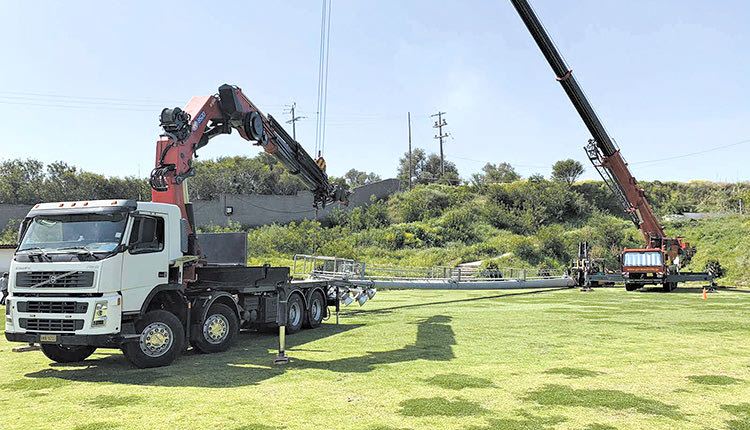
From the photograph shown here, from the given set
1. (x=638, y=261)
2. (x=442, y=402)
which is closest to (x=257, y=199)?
(x=638, y=261)

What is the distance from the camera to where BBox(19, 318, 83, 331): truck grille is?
8.84m

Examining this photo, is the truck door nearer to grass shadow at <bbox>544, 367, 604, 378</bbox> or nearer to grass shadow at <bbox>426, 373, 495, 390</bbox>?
grass shadow at <bbox>426, 373, 495, 390</bbox>

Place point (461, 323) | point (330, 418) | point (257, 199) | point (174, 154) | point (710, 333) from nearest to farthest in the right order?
point (330, 418) < point (174, 154) < point (710, 333) < point (461, 323) < point (257, 199)

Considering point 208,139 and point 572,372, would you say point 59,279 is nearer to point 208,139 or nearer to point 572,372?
point 208,139

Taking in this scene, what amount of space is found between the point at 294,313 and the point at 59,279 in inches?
243

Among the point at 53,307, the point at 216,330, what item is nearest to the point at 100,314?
the point at 53,307

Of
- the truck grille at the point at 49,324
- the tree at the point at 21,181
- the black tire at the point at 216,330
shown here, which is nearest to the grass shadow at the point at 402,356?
the black tire at the point at 216,330

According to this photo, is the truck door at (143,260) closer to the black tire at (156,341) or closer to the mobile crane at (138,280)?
the mobile crane at (138,280)

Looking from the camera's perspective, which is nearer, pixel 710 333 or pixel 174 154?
pixel 174 154

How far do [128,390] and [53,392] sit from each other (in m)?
1.03

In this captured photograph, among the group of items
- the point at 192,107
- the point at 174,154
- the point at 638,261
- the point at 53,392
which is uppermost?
the point at 192,107

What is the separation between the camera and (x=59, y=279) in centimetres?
892

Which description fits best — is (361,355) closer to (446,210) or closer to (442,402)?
(442,402)

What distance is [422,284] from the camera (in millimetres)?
28422
